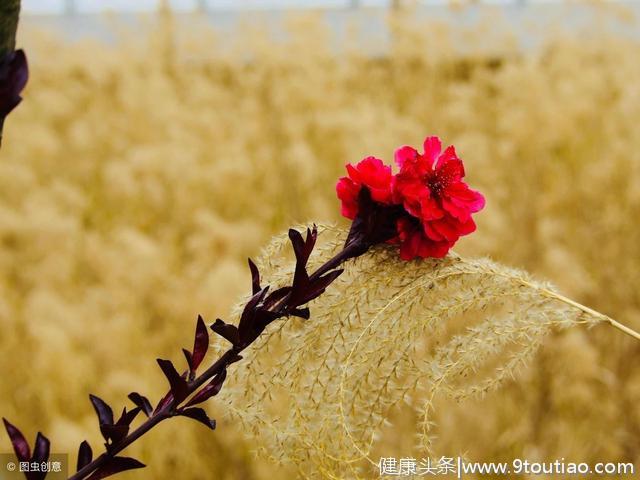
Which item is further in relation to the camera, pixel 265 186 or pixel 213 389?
pixel 265 186

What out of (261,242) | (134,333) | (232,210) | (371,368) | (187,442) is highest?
(232,210)

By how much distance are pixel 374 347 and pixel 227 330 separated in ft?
0.27

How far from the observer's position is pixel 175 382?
345 mm

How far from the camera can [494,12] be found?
2.90 m

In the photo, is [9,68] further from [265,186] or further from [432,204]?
[265,186]

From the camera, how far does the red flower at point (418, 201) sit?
37 centimetres

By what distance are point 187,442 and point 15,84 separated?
93cm

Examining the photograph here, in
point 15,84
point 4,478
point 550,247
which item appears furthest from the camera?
point 550,247

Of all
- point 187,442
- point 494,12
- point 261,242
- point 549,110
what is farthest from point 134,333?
point 494,12

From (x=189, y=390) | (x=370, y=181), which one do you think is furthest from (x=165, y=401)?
(x=370, y=181)

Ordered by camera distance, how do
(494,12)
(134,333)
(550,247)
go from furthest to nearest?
(494,12) → (550,247) → (134,333)

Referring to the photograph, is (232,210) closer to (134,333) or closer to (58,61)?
(134,333)

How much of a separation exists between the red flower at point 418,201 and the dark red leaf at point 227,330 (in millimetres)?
79

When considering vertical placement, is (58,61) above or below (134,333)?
above
